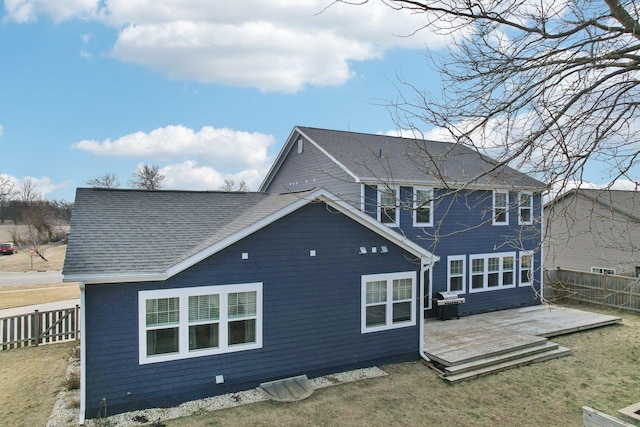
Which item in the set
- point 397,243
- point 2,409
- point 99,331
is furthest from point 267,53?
point 2,409

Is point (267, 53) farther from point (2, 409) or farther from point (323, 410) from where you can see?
point (2, 409)

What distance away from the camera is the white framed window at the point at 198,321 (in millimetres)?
7863

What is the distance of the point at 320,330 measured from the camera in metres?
9.41

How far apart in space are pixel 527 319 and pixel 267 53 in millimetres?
12744

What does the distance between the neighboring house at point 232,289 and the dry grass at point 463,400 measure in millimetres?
904

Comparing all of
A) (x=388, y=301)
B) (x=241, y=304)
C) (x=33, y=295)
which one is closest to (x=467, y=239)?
(x=388, y=301)

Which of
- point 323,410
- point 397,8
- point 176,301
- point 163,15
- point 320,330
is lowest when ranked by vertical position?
point 323,410

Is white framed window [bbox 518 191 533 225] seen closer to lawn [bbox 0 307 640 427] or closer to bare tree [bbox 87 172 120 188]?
lawn [bbox 0 307 640 427]

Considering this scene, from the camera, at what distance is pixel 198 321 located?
27.1 ft

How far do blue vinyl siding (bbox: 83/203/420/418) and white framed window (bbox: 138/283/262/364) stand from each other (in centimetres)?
14

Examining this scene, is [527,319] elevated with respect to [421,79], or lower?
lower

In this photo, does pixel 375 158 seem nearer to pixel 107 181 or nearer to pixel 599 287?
pixel 599 287

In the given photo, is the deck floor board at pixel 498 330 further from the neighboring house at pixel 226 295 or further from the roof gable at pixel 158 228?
the roof gable at pixel 158 228

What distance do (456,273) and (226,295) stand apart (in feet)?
32.6
